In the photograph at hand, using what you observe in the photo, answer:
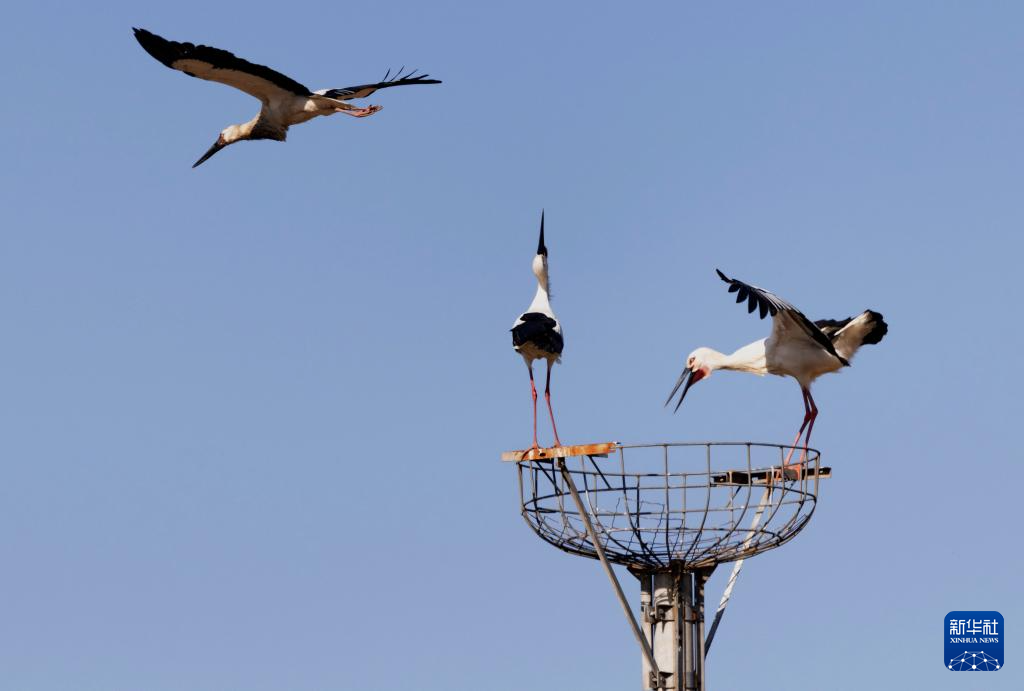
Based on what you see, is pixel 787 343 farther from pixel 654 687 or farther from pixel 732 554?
pixel 654 687

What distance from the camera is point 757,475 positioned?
22359 millimetres

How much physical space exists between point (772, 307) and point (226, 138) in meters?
12.5

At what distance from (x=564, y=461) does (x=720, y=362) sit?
4.12 metres

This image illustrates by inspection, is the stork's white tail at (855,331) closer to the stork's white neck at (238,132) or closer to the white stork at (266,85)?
the white stork at (266,85)

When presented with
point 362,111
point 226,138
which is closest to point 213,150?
point 226,138

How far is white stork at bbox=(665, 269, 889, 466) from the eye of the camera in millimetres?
23453

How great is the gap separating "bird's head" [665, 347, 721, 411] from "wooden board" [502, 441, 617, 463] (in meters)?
3.63

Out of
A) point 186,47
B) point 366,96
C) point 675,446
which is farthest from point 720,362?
point 186,47

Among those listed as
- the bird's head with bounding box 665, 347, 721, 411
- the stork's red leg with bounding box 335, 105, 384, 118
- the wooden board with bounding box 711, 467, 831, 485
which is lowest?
the wooden board with bounding box 711, 467, 831, 485

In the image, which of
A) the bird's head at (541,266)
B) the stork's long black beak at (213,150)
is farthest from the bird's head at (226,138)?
the bird's head at (541,266)

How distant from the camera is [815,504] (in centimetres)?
2188

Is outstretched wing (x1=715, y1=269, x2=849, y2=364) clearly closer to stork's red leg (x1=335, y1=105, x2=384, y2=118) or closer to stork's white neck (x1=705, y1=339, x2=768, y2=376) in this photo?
stork's white neck (x1=705, y1=339, x2=768, y2=376)

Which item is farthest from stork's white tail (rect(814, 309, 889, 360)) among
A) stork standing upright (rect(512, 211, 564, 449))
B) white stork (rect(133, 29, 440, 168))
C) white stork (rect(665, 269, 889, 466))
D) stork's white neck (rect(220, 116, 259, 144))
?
stork's white neck (rect(220, 116, 259, 144))

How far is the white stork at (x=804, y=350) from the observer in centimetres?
2345
